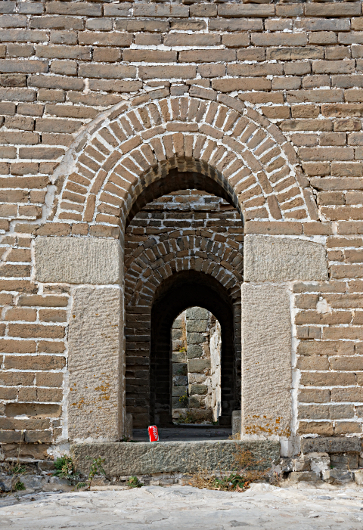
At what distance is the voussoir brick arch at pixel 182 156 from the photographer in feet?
15.2

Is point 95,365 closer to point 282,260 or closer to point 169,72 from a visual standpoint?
point 282,260

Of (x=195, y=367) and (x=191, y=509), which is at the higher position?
(x=195, y=367)

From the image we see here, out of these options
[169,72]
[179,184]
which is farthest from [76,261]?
[169,72]

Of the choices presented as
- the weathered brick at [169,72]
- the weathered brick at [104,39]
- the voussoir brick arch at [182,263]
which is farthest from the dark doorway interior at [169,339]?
the weathered brick at [104,39]

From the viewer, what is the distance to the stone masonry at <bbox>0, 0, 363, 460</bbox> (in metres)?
4.37

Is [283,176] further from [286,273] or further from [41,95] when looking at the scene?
[41,95]

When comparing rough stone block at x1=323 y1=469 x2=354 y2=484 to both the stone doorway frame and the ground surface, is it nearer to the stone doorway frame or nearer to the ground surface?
the ground surface

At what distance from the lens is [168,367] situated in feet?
34.6

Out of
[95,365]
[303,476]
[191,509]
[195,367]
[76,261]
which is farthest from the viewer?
[195,367]

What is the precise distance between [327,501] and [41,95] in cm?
391

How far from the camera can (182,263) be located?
8.20 meters

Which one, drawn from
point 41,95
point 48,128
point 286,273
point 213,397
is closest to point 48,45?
point 41,95

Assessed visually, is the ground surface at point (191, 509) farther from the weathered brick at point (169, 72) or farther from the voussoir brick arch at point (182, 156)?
the weathered brick at point (169, 72)

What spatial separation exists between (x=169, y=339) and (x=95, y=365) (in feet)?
21.3
